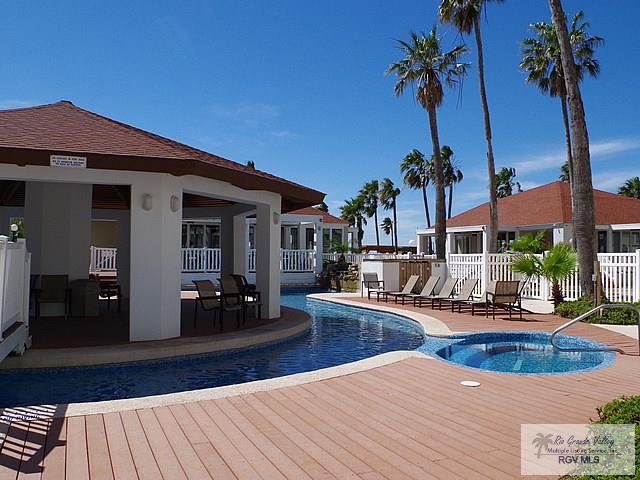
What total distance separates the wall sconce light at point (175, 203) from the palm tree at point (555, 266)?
10.2 m

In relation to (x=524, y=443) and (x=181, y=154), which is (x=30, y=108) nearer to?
(x=181, y=154)

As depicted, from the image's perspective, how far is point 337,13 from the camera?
685 inches

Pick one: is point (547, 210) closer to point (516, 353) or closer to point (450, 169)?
point (516, 353)

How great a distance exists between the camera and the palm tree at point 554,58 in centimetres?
2723

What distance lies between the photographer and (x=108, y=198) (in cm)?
1664

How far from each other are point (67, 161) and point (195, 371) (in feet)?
12.1

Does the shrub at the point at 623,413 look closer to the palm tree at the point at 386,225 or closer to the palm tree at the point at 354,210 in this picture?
the palm tree at the point at 354,210

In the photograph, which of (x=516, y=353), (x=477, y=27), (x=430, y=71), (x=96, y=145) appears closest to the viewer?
(x=96, y=145)

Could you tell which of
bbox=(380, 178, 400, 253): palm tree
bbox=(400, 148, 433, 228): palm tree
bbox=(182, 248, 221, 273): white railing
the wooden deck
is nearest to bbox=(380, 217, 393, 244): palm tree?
bbox=(380, 178, 400, 253): palm tree

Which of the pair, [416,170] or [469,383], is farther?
[416,170]

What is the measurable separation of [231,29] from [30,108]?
22.5 ft

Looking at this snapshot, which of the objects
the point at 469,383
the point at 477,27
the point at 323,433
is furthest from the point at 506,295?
the point at 477,27

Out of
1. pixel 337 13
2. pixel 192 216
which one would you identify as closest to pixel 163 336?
pixel 192 216

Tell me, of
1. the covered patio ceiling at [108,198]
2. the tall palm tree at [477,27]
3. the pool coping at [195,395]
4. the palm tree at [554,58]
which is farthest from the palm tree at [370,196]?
the pool coping at [195,395]
